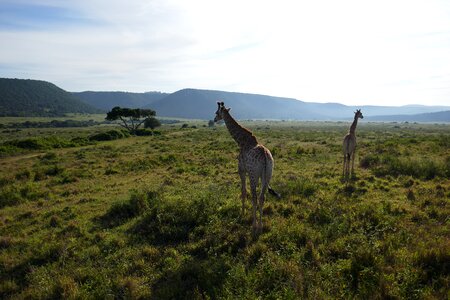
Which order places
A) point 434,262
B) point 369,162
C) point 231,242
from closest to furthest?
point 434,262
point 231,242
point 369,162

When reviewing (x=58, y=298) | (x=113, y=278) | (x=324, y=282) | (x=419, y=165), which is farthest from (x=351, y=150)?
(x=58, y=298)

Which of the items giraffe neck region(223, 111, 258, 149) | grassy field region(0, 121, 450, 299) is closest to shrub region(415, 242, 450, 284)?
grassy field region(0, 121, 450, 299)

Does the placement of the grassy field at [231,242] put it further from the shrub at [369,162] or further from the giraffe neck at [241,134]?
the shrub at [369,162]

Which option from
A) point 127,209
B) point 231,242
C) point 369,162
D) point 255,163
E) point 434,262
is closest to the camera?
point 434,262

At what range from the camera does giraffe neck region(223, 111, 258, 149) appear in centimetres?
933

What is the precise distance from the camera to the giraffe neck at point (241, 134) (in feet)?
30.6

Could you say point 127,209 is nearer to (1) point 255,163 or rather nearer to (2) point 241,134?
(2) point 241,134

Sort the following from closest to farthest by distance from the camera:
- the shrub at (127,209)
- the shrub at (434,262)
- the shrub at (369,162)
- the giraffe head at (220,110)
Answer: the shrub at (434,262) < the giraffe head at (220,110) < the shrub at (127,209) < the shrub at (369,162)

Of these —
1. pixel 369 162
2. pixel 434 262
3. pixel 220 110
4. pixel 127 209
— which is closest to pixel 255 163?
pixel 220 110

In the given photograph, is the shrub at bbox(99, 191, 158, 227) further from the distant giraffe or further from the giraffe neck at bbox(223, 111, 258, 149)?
the giraffe neck at bbox(223, 111, 258, 149)

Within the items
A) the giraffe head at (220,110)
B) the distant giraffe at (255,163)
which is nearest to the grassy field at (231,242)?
the distant giraffe at (255,163)

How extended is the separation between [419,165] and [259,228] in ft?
39.1

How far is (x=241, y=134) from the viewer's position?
31.7ft

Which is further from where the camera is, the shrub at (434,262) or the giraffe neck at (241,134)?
the giraffe neck at (241,134)
